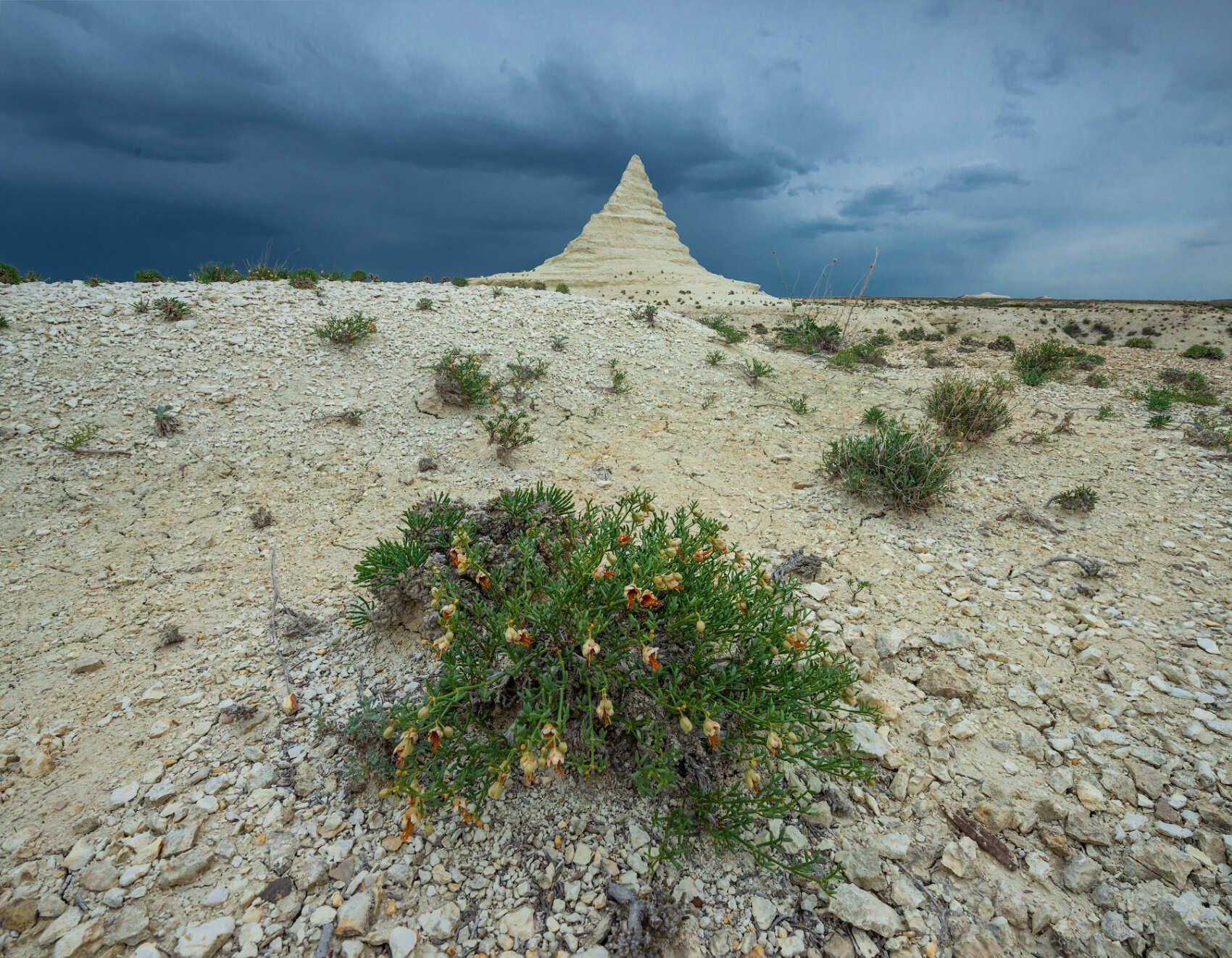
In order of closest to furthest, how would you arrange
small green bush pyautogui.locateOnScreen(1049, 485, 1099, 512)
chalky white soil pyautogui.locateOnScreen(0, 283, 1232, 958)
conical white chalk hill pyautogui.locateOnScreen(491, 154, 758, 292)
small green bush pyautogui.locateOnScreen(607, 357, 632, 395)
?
chalky white soil pyautogui.locateOnScreen(0, 283, 1232, 958) < small green bush pyautogui.locateOnScreen(1049, 485, 1099, 512) < small green bush pyautogui.locateOnScreen(607, 357, 632, 395) < conical white chalk hill pyautogui.locateOnScreen(491, 154, 758, 292)

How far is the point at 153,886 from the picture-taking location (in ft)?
5.81

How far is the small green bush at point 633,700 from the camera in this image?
1798 millimetres

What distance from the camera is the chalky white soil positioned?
176 cm

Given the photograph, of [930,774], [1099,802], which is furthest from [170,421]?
[1099,802]

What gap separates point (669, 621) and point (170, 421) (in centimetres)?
575

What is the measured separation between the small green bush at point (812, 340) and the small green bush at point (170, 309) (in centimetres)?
994

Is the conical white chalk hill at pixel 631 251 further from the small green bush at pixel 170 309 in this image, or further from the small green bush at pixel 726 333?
the small green bush at pixel 170 309

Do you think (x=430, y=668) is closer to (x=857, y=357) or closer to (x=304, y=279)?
(x=304, y=279)

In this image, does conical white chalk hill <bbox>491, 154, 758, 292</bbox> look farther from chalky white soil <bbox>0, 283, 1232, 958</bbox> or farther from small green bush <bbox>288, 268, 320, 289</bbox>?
chalky white soil <bbox>0, 283, 1232, 958</bbox>

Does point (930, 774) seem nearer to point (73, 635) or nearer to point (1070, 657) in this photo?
point (1070, 657)

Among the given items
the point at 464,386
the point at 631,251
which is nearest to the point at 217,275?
the point at 464,386

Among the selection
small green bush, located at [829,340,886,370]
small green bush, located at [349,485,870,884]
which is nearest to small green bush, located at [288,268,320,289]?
small green bush, located at [349,485,870,884]

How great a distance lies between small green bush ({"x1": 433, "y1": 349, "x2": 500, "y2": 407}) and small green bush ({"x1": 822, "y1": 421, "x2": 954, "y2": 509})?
4.03 meters

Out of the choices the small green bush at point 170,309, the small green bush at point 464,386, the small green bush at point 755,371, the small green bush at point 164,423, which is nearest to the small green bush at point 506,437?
the small green bush at point 464,386
